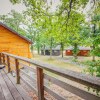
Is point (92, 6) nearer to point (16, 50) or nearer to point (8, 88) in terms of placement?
point (8, 88)

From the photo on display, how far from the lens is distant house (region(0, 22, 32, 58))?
13328 millimetres

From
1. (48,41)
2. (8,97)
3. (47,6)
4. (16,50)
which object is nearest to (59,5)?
(47,6)

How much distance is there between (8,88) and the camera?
470 cm

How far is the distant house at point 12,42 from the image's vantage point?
13.3m

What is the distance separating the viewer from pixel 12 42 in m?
13.8

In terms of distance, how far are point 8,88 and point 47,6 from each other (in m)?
3.73

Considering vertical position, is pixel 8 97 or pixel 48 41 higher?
pixel 48 41

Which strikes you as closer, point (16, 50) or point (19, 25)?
point (16, 50)

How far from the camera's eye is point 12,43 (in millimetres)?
13820

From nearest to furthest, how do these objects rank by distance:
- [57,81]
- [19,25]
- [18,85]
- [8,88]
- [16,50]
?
[57,81] → [8,88] → [18,85] → [16,50] → [19,25]

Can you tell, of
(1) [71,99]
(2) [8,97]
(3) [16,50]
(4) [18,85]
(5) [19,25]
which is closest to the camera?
(2) [8,97]

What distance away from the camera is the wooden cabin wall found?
43.8 feet

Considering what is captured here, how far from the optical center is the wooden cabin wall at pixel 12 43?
13.4 meters

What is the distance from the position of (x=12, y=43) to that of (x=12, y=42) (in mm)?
92
